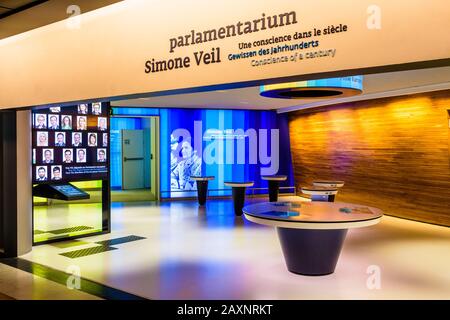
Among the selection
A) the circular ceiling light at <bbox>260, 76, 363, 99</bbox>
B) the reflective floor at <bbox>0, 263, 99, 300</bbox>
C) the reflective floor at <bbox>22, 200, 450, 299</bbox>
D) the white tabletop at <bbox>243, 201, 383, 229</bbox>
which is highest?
the circular ceiling light at <bbox>260, 76, 363, 99</bbox>

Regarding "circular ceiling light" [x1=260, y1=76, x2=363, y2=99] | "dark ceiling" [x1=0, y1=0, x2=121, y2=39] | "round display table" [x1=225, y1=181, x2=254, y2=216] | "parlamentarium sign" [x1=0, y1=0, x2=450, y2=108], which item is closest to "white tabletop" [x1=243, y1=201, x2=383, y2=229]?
"circular ceiling light" [x1=260, y1=76, x2=363, y2=99]

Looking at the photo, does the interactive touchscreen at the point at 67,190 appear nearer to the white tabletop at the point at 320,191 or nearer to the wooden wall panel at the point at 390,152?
the white tabletop at the point at 320,191

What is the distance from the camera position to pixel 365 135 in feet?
40.4

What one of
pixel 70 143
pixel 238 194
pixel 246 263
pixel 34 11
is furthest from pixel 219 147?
pixel 34 11

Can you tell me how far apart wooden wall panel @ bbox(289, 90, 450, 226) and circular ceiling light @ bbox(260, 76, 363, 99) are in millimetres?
3783

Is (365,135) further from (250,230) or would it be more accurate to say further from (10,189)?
(10,189)

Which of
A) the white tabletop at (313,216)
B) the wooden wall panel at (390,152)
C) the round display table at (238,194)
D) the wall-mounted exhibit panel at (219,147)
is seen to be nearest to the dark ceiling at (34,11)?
the white tabletop at (313,216)

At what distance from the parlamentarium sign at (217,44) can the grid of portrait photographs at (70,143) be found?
5.08ft

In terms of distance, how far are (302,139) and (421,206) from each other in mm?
5648

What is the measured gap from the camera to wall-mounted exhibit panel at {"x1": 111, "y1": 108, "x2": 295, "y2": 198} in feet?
50.3

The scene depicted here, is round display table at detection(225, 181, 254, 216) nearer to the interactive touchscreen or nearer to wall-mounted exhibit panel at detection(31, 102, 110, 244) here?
wall-mounted exhibit panel at detection(31, 102, 110, 244)

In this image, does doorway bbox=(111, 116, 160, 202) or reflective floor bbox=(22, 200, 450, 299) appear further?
doorway bbox=(111, 116, 160, 202)

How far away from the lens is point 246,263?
273 inches

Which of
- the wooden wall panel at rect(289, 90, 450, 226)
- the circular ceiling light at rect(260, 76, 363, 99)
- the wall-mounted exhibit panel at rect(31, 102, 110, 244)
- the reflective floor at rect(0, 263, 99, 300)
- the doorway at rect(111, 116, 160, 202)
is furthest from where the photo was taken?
the doorway at rect(111, 116, 160, 202)
